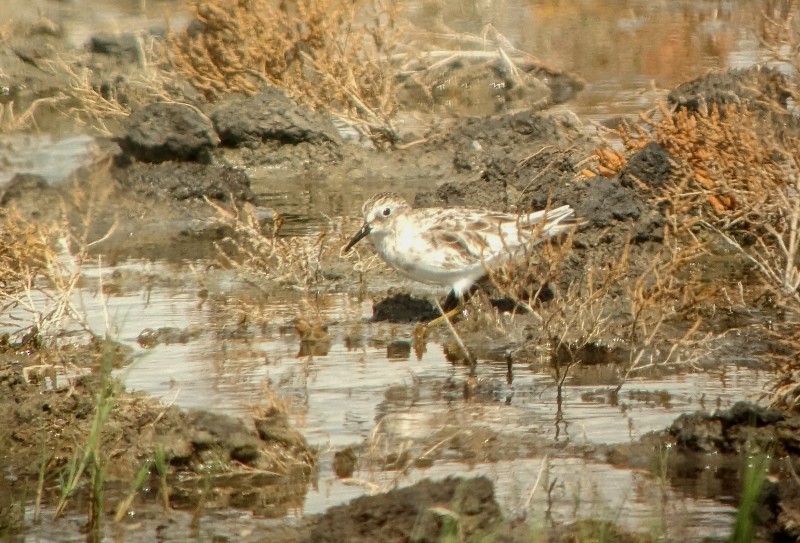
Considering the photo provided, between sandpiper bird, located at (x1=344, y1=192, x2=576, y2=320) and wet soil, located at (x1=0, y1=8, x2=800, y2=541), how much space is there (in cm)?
34

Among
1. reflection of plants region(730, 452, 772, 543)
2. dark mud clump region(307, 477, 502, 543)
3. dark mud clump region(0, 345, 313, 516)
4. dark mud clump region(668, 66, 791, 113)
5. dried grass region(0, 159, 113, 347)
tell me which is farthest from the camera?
dark mud clump region(668, 66, 791, 113)

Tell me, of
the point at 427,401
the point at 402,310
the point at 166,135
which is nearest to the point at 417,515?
the point at 427,401

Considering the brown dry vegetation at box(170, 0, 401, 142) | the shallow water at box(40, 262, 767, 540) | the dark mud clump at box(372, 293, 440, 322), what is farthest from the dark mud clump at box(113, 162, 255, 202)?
the dark mud clump at box(372, 293, 440, 322)

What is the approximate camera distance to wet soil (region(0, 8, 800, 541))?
5.78 m

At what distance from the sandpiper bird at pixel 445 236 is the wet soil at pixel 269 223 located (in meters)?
0.34

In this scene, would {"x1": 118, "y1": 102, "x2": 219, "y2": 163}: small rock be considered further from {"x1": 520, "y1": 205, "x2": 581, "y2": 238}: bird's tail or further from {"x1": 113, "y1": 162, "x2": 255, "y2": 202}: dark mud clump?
{"x1": 520, "y1": 205, "x2": 581, "y2": 238}: bird's tail

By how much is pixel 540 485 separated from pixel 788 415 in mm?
1134

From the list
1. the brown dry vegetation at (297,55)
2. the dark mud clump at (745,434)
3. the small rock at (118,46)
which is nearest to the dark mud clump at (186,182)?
the brown dry vegetation at (297,55)

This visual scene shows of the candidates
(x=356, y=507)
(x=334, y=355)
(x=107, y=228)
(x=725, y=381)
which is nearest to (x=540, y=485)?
(x=356, y=507)

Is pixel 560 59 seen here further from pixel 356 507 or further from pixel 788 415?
pixel 356 507

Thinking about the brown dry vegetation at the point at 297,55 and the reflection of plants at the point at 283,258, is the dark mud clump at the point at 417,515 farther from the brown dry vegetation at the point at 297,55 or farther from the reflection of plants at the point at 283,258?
the brown dry vegetation at the point at 297,55

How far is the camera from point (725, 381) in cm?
764

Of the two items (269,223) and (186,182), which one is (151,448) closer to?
(269,223)

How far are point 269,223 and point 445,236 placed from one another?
3.23 metres
